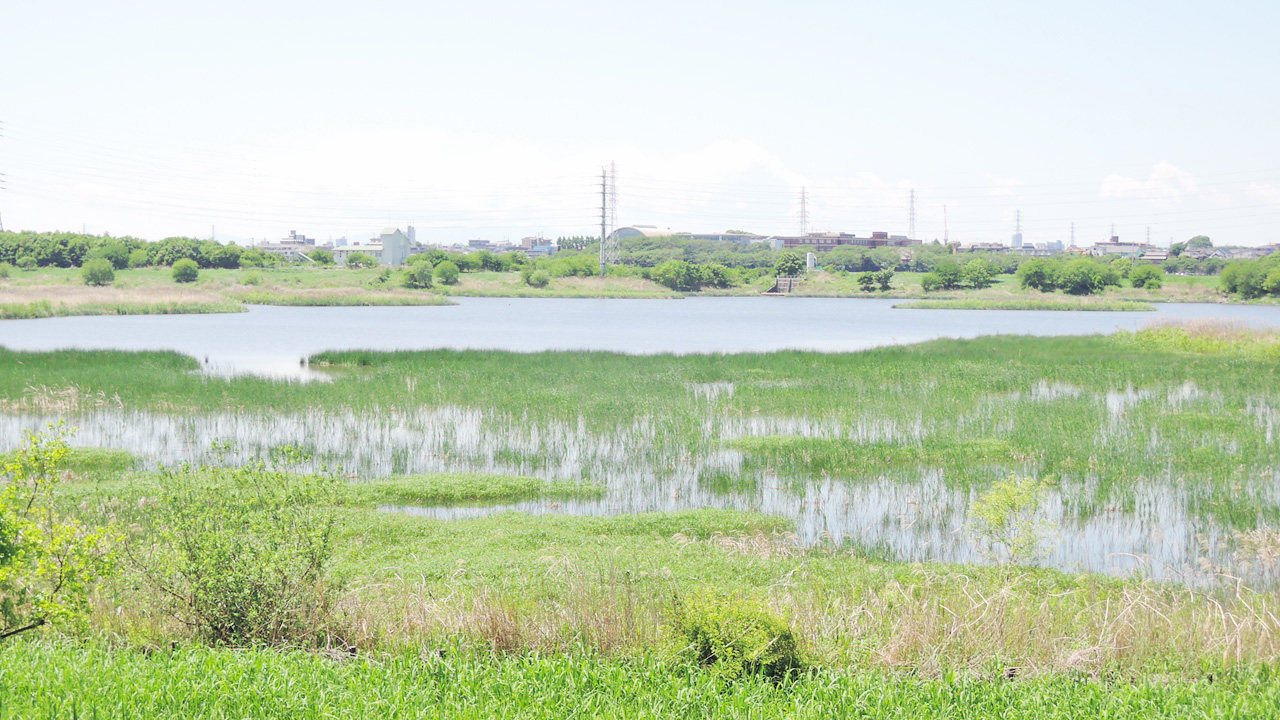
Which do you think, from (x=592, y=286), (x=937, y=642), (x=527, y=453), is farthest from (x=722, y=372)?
(x=592, y=286)

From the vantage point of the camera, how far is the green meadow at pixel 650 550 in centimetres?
615

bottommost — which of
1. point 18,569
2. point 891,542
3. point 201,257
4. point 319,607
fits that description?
point 891,542

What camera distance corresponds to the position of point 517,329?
57031 millimetres

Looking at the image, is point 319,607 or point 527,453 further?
point 527,453

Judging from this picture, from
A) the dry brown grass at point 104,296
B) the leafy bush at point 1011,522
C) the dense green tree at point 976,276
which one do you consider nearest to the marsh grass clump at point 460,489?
the leafy bush at point 1011,522

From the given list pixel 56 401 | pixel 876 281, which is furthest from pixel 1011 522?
pixel 876 281

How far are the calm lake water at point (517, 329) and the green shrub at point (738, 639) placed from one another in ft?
81.0

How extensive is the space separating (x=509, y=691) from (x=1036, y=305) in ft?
310

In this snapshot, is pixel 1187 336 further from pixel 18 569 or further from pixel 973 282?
pixel 973 282

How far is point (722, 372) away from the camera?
3066cm

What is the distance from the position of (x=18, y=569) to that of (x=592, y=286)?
116m

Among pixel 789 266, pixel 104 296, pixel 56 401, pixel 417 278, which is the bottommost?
pixel 56 401

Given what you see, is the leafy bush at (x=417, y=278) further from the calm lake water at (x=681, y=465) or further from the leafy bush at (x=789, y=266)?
the calm lake water at (x=681, y=465)

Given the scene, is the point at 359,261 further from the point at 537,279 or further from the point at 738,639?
the point at 738,639
